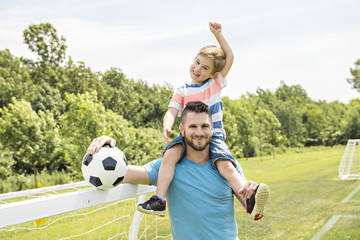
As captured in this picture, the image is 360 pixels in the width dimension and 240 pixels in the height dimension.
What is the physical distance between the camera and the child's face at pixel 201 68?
3189mm

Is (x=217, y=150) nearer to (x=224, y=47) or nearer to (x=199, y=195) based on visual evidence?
(x=199, y=195)

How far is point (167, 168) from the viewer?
9.57 ft

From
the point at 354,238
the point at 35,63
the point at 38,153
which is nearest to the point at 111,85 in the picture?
the point at 35,63

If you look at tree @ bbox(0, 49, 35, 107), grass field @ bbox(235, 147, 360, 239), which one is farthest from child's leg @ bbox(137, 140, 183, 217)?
tree @ bbox(0, 49, 35, 107)

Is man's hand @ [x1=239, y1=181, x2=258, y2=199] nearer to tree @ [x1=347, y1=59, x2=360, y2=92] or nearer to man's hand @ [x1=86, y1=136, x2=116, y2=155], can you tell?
man's hand @ [x1=86, y1=136, x2=116, y2=155]

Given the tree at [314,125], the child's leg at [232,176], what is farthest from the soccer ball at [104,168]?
the tree at [314,125]

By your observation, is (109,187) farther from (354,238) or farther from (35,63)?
(35,63)

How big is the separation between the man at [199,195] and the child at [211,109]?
9 cm

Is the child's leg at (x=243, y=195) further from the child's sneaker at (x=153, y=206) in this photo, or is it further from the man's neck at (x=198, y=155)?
the child's sneaker at (x=153, y=206)

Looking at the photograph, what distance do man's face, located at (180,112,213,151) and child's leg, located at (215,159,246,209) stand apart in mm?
215

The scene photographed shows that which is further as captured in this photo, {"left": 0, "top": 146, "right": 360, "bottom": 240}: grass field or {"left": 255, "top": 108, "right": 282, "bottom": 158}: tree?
{"left": 255, "top": 108, "right": 282, "bottom": 158}: tree

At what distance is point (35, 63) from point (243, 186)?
31.1m

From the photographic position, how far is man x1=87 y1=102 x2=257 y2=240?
279 centimetres

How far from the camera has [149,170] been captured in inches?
120
